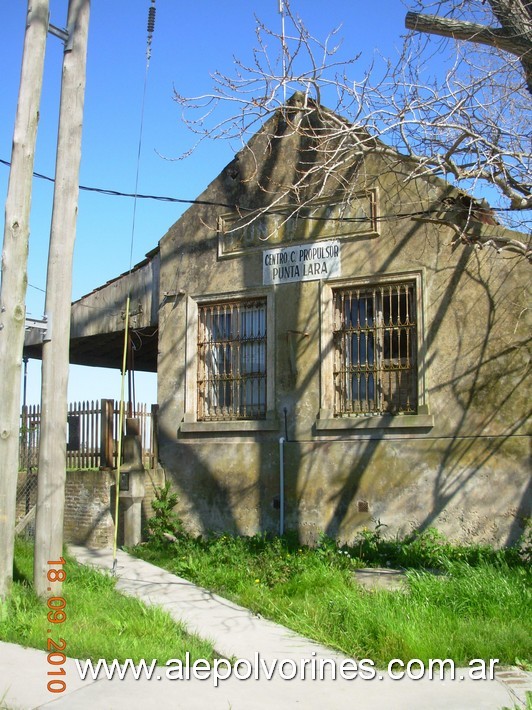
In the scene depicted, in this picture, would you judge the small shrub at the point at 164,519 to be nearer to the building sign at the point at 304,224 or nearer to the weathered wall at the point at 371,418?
the weathered wall at the point at 371,418

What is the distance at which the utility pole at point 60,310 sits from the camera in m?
8.04

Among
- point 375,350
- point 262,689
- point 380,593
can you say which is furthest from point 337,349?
point 262,689

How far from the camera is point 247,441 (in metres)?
11.9

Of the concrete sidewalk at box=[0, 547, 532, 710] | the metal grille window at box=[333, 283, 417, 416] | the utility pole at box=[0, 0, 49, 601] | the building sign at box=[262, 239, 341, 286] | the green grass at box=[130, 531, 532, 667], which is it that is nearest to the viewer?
the concrete sidewalk at box=[0, 547, 532, 710]

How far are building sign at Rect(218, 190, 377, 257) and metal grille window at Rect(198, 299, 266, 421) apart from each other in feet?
3.10

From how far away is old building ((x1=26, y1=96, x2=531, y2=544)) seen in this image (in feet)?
33.6

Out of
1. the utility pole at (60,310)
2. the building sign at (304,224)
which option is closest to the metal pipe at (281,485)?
the building sign at (304,224)

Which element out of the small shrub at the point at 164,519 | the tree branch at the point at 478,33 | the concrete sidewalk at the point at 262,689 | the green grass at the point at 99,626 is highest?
the tree branch at the point at 478,33

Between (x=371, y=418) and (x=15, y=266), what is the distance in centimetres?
525

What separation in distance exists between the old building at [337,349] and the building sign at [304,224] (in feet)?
0.08

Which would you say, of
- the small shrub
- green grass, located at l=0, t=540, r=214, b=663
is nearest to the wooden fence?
the small shrub

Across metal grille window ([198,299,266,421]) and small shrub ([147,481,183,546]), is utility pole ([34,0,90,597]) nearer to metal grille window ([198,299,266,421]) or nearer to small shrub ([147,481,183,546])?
small shrub ([147,481,183,546])

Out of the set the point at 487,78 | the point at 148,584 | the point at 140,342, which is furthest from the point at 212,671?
the point at 140,342

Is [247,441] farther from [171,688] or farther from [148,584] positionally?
[171,688]
